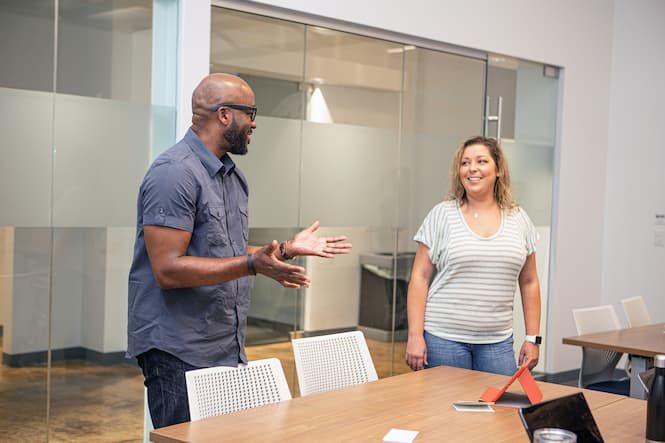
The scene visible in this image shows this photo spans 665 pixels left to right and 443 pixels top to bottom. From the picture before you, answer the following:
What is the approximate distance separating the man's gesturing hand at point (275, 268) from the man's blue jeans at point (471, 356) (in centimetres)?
119

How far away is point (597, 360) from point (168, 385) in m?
2.70

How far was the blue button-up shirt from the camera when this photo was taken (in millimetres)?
2738

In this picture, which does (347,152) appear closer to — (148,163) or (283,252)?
(148,163)

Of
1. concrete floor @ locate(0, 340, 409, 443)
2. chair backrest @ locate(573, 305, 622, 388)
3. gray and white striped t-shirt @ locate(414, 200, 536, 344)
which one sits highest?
gray and white striped t-shirt @ locate(414, 200, 536, 344)

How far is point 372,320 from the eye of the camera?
224 inches

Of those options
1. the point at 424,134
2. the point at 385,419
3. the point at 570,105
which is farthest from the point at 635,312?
the point at 385,419

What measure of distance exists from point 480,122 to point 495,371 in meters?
3.13

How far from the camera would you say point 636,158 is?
24.3ft

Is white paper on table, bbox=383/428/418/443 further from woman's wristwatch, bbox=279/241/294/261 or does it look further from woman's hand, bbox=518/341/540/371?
woman's hand, bbox=518/341/540/371

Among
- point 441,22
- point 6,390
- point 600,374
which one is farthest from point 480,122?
point 6,390

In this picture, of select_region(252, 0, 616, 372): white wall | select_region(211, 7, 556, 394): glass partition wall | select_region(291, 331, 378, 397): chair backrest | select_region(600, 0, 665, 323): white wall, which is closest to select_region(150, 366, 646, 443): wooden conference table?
select_region(291, 331, 378, 397): chair backrest

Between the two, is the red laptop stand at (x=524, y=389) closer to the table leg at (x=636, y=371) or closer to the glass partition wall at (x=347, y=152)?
the table leg at (x=636, y=371)

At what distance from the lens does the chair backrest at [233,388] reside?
2.62m

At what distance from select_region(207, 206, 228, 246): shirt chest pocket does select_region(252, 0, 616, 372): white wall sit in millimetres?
3584
